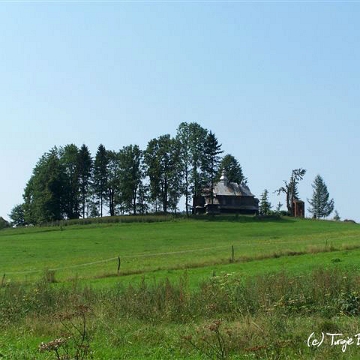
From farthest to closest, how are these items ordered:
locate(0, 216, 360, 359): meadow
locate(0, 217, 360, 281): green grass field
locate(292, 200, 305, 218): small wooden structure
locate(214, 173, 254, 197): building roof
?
locate(292, 200, 305, 218): small wooden structure, locate(214, 173, 254, 197): building roof, locate(0, 217, 360, 281): green grass field, locate(0, 216, 360, 359): meadow

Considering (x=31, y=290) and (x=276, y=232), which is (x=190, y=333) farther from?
(x=276, y=232)

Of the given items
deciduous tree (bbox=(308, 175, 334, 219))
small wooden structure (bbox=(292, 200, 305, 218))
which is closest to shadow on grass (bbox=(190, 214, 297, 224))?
small wooden structure (bbox=(292, 200, 305, 218))

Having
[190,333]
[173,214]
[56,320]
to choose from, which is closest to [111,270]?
[56,320]

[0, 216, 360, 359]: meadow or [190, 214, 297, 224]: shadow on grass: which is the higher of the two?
[190, 214, 297, 224]: shadow on grass

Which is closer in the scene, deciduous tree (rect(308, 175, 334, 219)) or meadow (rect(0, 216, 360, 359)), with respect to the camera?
meadow (rect(0, 216, 360, 359))

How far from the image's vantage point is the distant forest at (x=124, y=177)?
9944cm

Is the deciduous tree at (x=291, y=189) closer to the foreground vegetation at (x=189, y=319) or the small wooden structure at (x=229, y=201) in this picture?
the small wooden structure at (x=229, y=201)

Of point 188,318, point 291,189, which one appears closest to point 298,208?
point 291,189

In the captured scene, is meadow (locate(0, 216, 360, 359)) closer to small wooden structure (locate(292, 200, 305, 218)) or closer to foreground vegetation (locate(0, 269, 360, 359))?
foreground vegetation (locate(0, 269, 360, 359))

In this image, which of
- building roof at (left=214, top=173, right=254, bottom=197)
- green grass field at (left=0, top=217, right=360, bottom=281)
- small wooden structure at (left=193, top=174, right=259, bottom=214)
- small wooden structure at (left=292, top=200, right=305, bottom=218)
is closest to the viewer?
green grass field at (left=0, top=217, right=360, bottom=281)

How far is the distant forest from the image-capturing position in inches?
3915

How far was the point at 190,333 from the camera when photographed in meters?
12.0

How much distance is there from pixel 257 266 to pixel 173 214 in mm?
66830

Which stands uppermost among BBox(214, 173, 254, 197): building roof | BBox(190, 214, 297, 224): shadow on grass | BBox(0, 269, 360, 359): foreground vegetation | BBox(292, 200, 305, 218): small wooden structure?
BBox(214, 173, 254, 197): building roof
